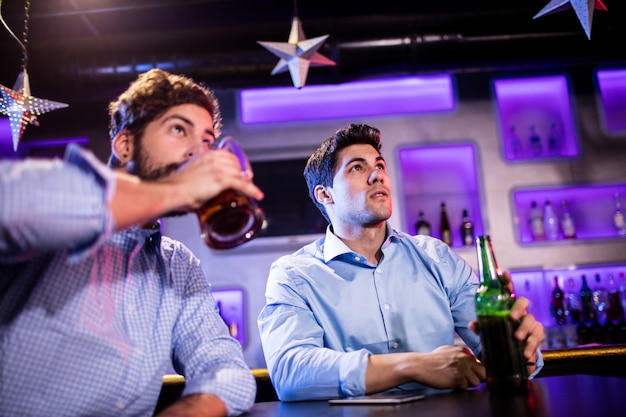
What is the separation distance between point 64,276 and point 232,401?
1.28 feet

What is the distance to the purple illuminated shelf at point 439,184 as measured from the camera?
3.70m

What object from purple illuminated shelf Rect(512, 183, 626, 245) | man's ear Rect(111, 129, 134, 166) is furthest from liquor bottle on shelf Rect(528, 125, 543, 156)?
man's ear Rect(111, 129, 134, 166)

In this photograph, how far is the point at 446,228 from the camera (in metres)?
3.64

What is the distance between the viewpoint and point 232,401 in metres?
0.95

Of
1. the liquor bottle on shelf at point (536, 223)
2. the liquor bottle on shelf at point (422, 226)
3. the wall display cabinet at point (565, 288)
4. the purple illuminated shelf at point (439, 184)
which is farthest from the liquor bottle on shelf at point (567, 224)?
the liquor bottle on shelf at point (422, 226)

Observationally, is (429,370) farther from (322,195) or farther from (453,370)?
(322,195)

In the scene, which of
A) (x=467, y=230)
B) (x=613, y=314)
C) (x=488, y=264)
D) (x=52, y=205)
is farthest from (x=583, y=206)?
(x=52, y=205)

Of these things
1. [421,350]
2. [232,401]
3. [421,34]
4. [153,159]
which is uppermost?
[421,34]

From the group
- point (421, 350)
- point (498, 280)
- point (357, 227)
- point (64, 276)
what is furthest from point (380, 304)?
point (64, 276)

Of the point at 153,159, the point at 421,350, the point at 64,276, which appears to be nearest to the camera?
the point at 64,276

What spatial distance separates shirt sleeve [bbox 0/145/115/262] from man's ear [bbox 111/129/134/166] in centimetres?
43

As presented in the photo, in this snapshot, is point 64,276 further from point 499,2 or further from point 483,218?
point 499,2

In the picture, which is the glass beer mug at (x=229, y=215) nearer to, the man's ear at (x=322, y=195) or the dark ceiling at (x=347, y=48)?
the man's ear at (x=322, y=195)

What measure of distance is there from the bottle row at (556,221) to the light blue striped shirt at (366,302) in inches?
81.6
